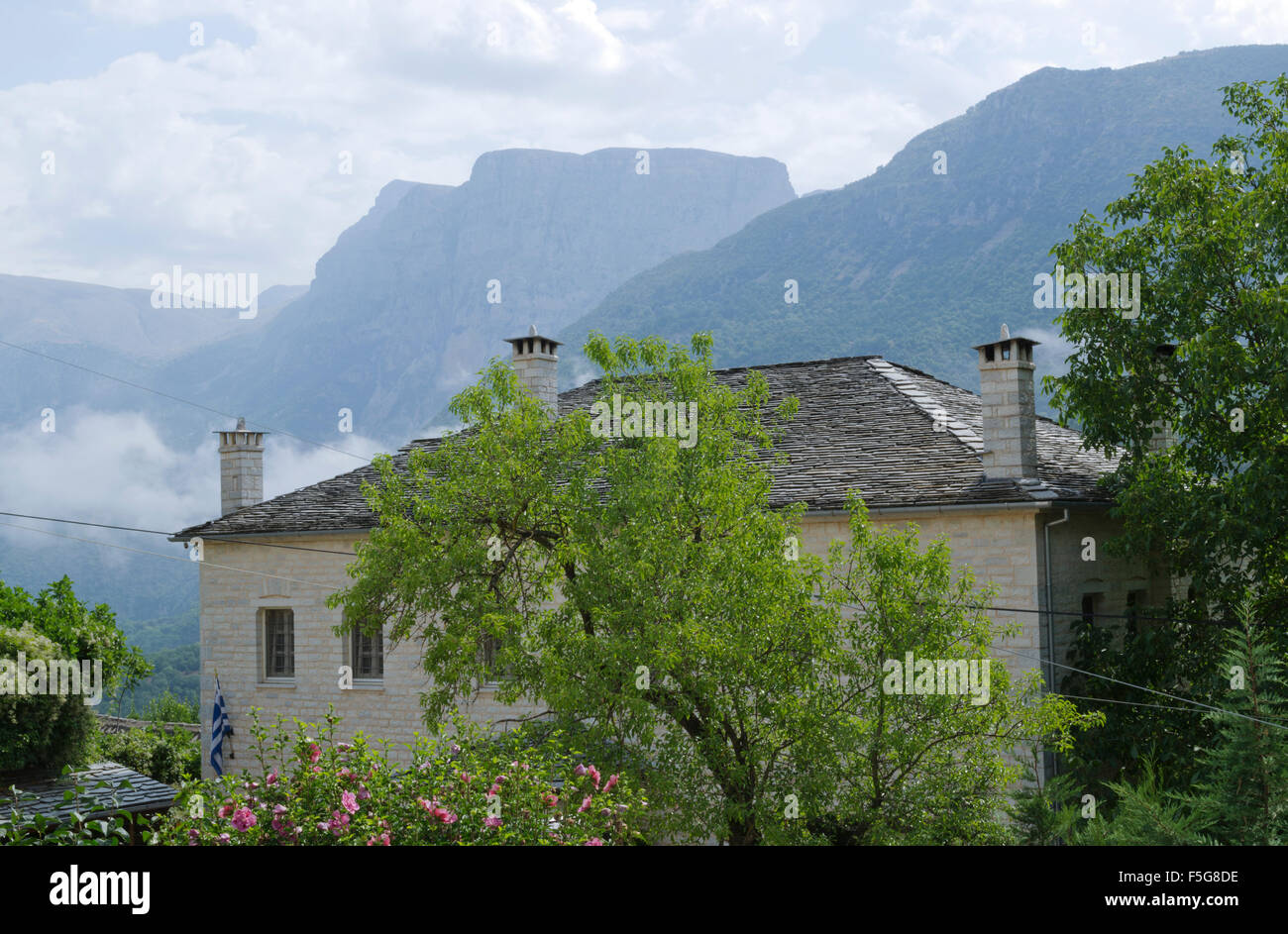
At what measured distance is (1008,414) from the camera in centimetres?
1521

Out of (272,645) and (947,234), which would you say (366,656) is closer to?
(272,645)

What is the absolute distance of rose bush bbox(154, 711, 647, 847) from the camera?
6.50 metres

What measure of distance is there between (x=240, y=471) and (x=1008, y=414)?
1502 cm

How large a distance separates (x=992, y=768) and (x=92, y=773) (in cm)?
1144

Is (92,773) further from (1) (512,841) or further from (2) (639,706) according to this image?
(1) (512,841)

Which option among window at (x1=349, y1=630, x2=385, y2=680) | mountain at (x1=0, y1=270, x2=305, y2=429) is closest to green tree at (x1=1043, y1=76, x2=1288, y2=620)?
window at (x1=349, y1=630, x2=385, y2=680)

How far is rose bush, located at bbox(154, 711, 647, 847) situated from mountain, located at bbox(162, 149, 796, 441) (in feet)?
422

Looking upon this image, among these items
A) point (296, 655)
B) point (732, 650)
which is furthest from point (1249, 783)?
point (296, 655)

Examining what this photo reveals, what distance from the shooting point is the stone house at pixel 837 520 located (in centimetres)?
1495

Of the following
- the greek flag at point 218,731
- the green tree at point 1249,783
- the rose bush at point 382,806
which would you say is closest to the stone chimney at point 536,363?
the greek flag at point 218,731

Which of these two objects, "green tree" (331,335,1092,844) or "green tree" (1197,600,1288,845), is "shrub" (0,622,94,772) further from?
"green tree" (1197,600,1288,845)

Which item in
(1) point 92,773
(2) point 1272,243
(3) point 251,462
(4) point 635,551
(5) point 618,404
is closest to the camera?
(4) point 635,551

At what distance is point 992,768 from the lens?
10.2 m
